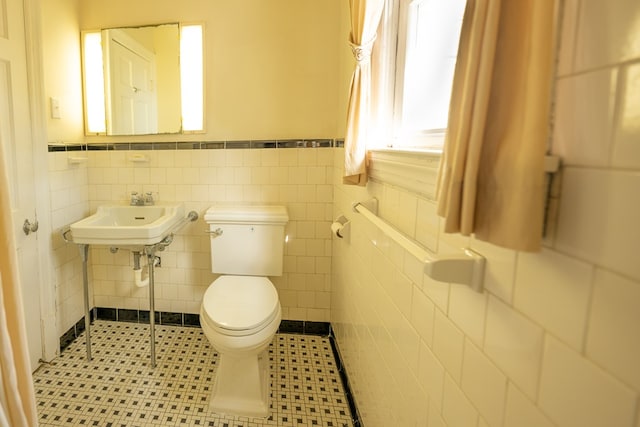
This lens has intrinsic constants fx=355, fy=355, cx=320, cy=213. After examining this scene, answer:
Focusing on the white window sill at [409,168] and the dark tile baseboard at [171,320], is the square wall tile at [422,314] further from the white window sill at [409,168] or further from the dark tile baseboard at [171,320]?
the dark tile baseboard at [171,320]

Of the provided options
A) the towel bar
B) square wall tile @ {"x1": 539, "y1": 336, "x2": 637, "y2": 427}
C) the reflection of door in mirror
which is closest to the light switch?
the reflection of door in mirror

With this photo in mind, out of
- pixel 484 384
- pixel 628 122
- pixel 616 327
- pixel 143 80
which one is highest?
pixel 143 80

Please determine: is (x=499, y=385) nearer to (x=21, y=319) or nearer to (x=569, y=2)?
(x=569, y=2)

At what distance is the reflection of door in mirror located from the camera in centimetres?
223

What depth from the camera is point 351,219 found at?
169 centimetres

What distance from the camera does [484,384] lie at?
0.61 meters

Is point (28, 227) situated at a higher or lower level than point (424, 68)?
lower

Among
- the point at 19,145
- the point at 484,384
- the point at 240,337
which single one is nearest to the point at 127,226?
the point at 19,145

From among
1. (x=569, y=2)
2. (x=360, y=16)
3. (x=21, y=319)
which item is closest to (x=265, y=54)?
(x=360, y=16)

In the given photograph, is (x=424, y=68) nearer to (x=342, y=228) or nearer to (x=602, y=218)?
(x=342, y=228)

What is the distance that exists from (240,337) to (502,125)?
1.40 meters

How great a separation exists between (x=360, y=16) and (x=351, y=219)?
A: 0.85 meters

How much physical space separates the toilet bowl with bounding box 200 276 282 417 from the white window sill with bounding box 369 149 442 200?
0.88m

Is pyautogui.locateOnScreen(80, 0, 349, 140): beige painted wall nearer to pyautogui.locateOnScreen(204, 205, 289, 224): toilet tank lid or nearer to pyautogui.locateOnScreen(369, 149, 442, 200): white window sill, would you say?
pyautogui.locateOnScreen(204, 205, 289, 224): toilet tank lid
